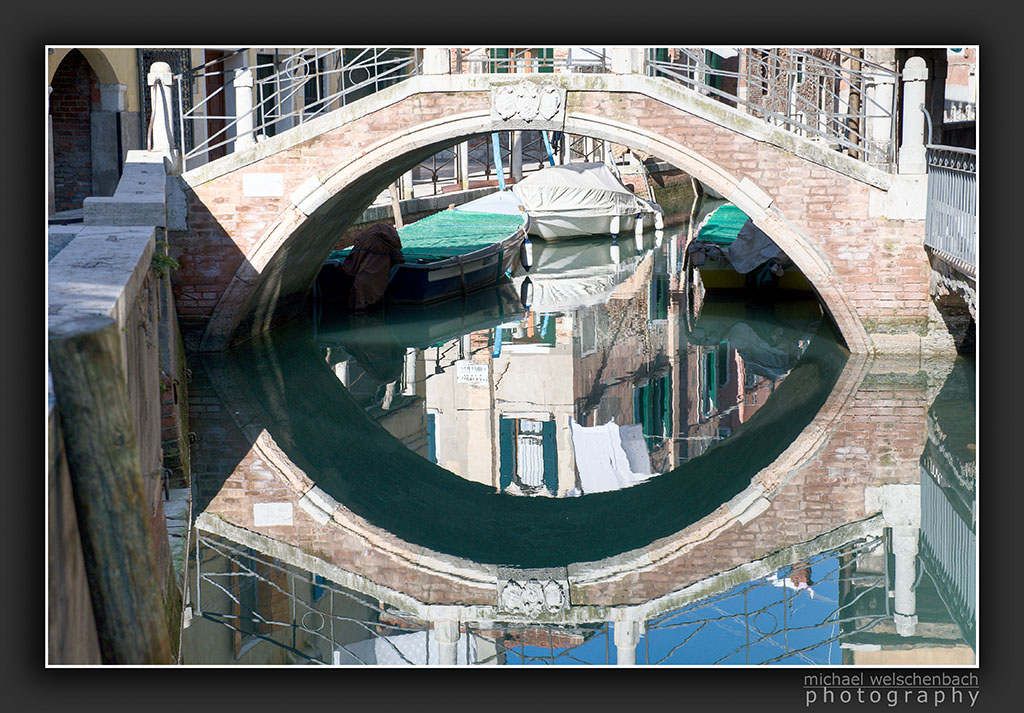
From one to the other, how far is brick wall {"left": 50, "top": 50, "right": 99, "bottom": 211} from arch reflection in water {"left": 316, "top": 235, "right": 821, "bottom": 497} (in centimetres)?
240

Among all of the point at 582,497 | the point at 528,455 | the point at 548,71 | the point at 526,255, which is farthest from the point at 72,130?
the point at 582,497

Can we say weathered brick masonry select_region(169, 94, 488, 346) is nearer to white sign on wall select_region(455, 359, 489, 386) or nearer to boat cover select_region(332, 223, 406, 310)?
white sign on wall select_region(455, 359, 489, 386)

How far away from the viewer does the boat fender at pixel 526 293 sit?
11.9 meters

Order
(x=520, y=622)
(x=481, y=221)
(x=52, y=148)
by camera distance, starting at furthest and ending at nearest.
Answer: (x=481, y=221)
(x=52, y=148)
(x=520, y=622)

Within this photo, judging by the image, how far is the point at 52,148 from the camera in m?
10.7

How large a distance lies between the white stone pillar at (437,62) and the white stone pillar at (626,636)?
15.1 feet

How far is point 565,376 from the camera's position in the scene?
8.70 meters

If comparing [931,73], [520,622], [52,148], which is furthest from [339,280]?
[520,622]

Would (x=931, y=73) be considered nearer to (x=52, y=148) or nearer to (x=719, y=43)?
(x=719, y=43)

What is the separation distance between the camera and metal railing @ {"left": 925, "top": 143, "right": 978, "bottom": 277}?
716 centimetres

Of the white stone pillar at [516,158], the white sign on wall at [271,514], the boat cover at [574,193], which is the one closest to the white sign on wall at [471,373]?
the white sign on wall at [271,514]

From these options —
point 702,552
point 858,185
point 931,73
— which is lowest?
point 702,552

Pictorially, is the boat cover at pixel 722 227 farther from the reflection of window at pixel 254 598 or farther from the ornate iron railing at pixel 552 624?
the reflection of window at pixel 254 598
